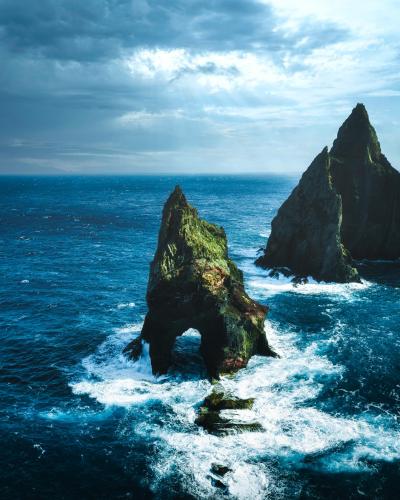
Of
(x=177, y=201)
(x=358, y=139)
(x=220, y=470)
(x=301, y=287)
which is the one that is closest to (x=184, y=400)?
(x=220, y=470)

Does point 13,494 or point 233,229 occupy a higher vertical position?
point 233,229

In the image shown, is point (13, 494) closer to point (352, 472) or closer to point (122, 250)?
point (352, 472)

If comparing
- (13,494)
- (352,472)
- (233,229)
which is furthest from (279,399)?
(233,229)

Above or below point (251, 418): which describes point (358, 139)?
above

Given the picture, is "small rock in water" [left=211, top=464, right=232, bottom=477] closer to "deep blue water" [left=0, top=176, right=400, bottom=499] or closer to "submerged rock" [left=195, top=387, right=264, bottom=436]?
"deep blue water" [left=0, top=176, right=400, bottom=499]

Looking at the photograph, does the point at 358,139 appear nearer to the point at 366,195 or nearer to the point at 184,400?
the point at 366,195

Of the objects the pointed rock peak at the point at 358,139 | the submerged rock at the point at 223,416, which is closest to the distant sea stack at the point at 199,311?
the submerged rock at the point at 223,416

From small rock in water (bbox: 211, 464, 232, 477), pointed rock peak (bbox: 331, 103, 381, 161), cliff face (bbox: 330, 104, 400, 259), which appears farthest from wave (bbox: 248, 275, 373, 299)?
small rock in water (bbox: 211, 464, 232, 477)
